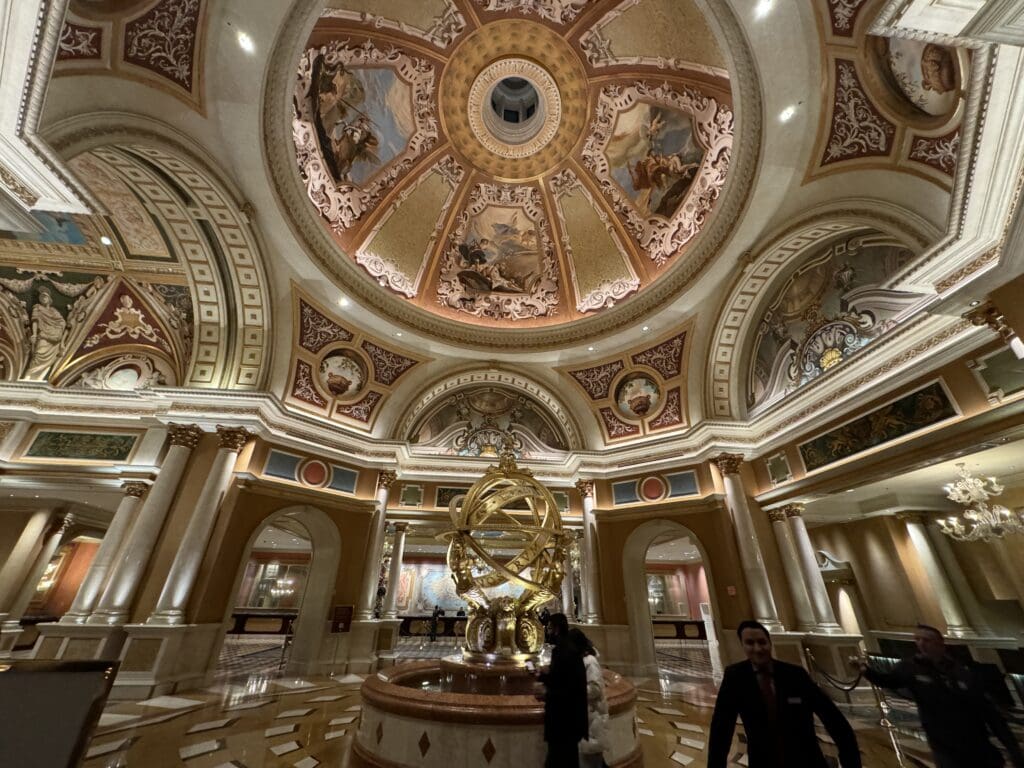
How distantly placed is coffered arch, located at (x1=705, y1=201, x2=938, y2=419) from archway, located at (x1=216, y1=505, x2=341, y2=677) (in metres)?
10.8

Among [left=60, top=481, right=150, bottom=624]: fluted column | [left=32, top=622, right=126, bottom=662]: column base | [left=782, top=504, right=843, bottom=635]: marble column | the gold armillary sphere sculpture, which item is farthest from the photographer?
[left=782, top=504, right=843, bottom=635]: marble column

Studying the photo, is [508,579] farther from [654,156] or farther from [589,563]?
[654,156]

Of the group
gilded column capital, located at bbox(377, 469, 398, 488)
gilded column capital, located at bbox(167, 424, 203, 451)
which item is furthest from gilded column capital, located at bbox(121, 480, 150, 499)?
gilded column capital, located at bbox(377, 469, 398, 488)

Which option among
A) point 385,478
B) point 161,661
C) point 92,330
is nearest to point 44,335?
point 92,330

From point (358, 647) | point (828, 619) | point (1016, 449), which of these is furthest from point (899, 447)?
point (358, 647)

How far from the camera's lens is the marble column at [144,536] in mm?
7109

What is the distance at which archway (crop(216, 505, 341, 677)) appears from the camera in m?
8.92

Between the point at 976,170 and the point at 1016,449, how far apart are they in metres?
6.97

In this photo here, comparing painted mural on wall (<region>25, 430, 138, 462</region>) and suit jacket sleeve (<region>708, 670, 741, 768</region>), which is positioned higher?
painted mural on wall (<region>25, 430, 138, 462</region>)

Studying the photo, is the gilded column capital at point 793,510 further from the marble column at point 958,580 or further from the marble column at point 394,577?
the marble column at point 394,577

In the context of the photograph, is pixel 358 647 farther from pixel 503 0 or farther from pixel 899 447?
pixel 503 0

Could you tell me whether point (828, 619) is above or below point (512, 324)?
below

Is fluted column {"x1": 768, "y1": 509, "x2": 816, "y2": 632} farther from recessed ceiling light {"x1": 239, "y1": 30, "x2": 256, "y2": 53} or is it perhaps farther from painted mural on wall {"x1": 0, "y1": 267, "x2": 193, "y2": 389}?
painted mural on wall {"x1": 0, "y1": 267, "x2": 193, "y2": 389}

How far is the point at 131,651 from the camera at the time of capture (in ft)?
22.2
